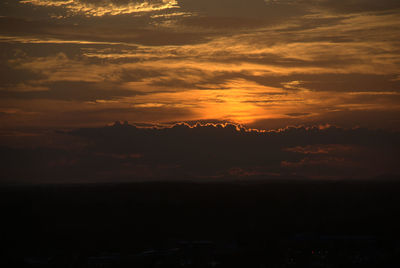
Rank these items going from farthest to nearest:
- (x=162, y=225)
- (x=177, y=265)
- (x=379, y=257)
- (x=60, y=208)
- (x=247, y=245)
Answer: (x=60, y=208), (x=162, y=225), (x=247, y=245), (x=379, y=257), (x=177, y=265)

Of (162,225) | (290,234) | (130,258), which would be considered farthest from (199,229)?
(130,258)

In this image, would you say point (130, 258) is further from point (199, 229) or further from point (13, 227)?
point (13, 227)

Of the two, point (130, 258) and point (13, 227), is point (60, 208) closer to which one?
point (13, 227)

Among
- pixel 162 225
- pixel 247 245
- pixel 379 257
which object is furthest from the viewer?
pixel 162 225

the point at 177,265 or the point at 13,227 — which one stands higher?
the point at 177,265

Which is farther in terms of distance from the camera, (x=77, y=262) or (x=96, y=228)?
(x=96, y=228)

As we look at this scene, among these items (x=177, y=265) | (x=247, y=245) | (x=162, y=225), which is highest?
(x=177, y=265)

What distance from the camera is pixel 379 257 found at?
367ft

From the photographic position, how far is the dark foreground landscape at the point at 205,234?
112 meters

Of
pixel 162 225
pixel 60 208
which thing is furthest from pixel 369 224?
Answer: pixel 60 208

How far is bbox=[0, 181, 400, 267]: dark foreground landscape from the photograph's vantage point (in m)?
112

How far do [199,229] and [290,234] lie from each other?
28.7 meters

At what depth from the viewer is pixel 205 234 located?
161 metres

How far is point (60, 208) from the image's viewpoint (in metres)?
190
